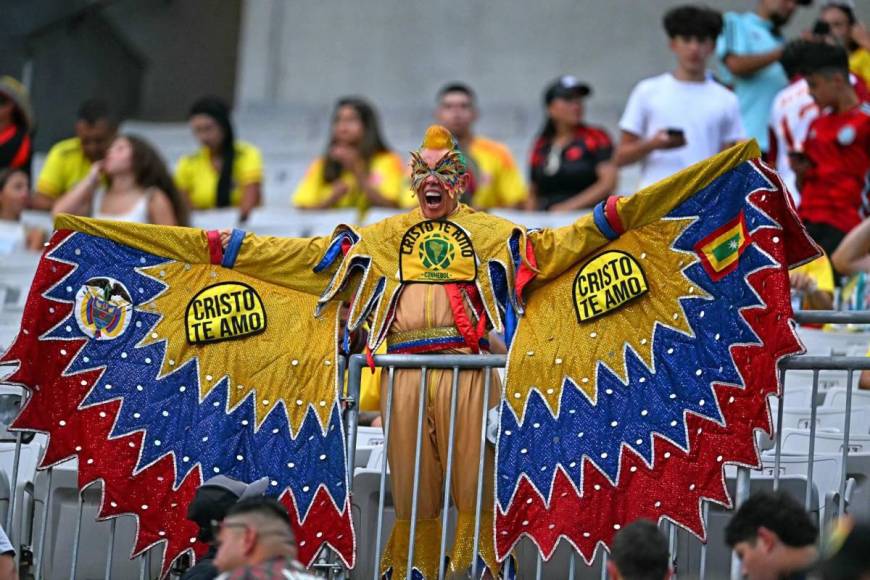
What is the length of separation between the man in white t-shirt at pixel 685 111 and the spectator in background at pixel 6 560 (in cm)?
539

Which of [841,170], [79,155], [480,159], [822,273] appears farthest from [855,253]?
[79,155]

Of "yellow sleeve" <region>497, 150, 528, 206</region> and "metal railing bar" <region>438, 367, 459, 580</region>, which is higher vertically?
"yellow sleeve" <region>497, 150, 528, 206</region>

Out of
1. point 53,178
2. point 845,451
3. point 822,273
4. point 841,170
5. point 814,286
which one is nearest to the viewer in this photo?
point 845,451

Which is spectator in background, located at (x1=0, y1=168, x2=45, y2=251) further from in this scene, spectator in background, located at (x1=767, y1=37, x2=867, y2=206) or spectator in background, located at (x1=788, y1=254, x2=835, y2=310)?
spectator in background, located at (x1=788, y1=254, x2=835, y2=310)

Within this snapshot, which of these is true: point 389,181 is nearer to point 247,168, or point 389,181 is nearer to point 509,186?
point 509,186

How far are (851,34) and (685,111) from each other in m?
1.90

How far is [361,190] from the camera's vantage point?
13.2 m

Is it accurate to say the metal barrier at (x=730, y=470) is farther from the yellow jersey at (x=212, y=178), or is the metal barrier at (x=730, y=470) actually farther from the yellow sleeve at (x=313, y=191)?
the yellow jersey at (x=212, y=178)

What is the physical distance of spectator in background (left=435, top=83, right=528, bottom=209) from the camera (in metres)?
13.1

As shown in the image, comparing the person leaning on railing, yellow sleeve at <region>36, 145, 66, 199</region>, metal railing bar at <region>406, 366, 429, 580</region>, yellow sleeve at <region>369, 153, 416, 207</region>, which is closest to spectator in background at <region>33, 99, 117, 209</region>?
yellow sleeve at <region>36, 145, 66, 199</region>

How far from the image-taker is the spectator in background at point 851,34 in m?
13.0

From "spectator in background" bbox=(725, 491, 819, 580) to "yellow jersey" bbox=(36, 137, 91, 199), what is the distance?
9023mm

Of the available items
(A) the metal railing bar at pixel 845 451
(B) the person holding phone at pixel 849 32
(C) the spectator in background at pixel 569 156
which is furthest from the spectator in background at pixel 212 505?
(B) the person holding phone at pixel 849 32

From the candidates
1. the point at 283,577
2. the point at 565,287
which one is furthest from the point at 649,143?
the point at 283,577
